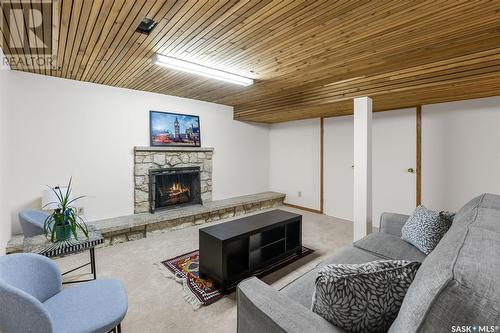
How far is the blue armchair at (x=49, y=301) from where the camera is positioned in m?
1.15

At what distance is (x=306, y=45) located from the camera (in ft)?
7.95

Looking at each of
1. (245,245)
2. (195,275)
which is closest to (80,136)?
(195,275)

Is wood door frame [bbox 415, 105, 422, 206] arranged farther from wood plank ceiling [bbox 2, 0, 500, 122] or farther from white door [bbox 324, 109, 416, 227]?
wood plank ceiling [bbox 2, 0, 500, 122]

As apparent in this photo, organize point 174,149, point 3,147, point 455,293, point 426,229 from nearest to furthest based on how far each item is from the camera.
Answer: point 455,293 < point 426,229 < point 3,147 < point 174,149

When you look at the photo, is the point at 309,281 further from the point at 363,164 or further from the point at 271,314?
the point at 363,164

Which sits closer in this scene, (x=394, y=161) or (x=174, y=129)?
(x=394, y=161)

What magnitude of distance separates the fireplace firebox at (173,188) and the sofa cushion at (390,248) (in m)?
3.42

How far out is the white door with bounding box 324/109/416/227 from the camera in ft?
13.5

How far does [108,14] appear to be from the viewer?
191cm

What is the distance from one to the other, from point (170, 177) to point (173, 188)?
0.23 meters

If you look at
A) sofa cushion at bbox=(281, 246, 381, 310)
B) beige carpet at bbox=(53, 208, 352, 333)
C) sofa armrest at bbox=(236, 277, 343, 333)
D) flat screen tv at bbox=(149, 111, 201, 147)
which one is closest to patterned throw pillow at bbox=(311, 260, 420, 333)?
sofa armrest at bbox=(236, 277, 343, 333)

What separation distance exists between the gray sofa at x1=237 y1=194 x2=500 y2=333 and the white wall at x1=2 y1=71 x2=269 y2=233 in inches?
138

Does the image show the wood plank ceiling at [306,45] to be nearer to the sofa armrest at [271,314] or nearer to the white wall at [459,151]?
the white wall at [459,151]

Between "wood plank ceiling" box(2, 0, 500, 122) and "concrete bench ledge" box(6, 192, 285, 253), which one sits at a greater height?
"wood plank ceiling" box(2, 0, 500, 122)
